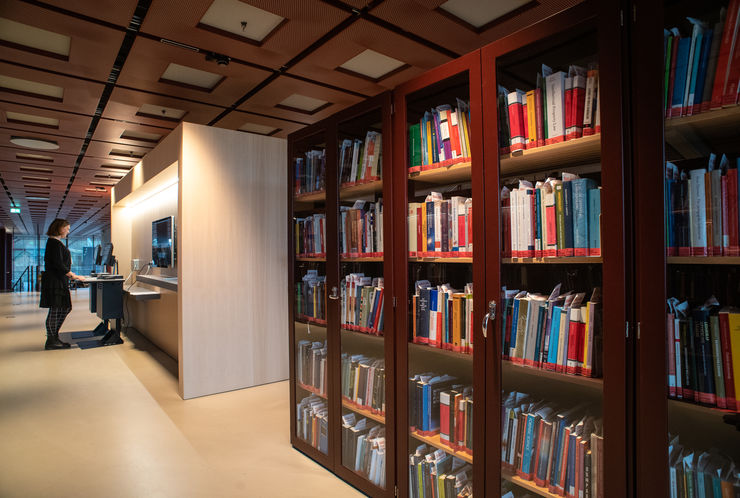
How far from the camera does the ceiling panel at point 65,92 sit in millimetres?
4004

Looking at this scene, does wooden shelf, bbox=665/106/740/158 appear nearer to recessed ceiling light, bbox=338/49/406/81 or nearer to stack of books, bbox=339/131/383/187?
stack of books, bbox=339/131/383/187

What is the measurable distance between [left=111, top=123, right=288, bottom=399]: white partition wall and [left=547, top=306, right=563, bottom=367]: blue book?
3.41 metres

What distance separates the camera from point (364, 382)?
2455mm

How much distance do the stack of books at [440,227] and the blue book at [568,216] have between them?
1.32 ft

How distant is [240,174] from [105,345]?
3988 mm

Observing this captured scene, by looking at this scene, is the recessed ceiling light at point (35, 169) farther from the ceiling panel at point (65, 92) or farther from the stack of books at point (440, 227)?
the stack of books at point (440, 227)

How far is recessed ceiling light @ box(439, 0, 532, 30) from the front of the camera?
307 centimetres

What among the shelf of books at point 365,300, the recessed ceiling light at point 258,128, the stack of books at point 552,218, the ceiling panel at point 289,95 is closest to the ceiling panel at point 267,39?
the ceiling panel at point 289,95

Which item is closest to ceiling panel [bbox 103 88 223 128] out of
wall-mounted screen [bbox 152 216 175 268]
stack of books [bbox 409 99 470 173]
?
wall-mounted screen [bbox 152 216 175 268]

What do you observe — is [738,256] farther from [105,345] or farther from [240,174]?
[105,345]

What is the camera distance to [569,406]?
5.29 ft

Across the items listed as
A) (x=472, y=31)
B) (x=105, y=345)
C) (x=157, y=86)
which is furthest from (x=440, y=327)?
(x=105, y=345)

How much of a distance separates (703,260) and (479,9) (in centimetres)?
264

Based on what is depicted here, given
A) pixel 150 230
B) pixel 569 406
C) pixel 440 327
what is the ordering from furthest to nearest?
pixel 150 230, pixel 440 327, pixel 569 406
